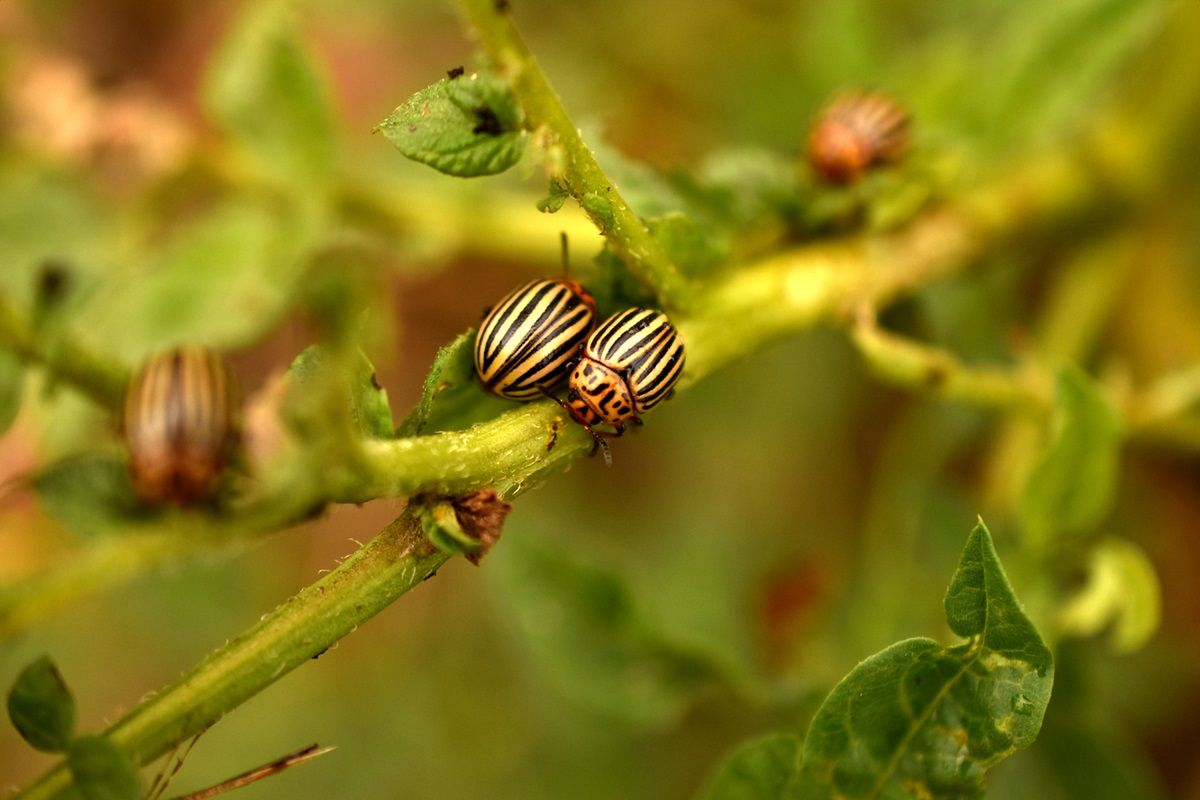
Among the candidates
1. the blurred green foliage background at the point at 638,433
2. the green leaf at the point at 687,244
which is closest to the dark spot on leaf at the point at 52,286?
the blurred green foliage background at the point at 638,433

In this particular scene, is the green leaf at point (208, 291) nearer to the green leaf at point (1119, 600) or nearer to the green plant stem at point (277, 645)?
the green plant stem at point (277, 645)

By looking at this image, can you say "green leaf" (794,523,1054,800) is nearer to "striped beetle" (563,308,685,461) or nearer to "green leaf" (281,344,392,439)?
"striped beetle" (563,308,685,461)

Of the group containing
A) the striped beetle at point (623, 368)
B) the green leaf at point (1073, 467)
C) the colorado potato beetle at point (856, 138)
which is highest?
the colorado potato beetle at point (856, 138)

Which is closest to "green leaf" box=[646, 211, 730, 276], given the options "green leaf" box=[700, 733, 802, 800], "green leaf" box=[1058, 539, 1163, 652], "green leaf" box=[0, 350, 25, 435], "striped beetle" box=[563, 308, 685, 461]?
"striped beetle" box=[563, 308, 685, 461]

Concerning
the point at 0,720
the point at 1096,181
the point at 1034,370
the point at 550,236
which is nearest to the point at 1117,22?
the point at 1096,181

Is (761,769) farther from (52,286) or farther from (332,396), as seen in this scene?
(52,286)

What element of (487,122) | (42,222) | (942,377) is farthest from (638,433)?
(42,222)

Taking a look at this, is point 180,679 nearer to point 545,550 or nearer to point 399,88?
point 545,550

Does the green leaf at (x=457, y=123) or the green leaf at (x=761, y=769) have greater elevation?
the green leaf at (x=457, y=123)
